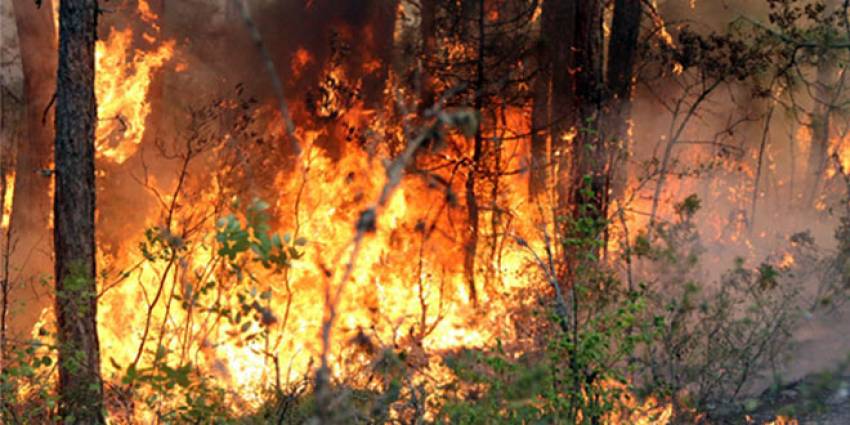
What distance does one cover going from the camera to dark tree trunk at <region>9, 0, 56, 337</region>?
1145cm

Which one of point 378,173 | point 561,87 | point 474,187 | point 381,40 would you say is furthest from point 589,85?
point 381,40

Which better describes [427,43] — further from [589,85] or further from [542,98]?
[589,85]

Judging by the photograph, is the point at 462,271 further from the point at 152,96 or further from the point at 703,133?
the point at 703,133

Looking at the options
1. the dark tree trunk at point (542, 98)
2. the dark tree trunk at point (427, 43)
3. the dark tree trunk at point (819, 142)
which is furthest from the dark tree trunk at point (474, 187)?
the dark tree trunk at point (819, 142)

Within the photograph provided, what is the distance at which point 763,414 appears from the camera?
8914mm

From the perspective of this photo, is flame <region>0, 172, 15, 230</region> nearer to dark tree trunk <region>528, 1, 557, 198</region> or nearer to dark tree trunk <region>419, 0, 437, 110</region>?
dark tree trunk <region>419, 0, 437, 110</region>

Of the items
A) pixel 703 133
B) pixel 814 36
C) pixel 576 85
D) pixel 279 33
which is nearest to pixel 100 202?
pixel 279 33

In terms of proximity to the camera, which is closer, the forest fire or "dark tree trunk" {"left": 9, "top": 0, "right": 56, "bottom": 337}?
the forest fire

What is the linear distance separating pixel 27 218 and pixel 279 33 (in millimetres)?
4552

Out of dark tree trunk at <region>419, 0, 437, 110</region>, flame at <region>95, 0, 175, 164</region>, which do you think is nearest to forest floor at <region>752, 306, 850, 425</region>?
dark tree trunk at <region>419, 0, 437, 110</region>

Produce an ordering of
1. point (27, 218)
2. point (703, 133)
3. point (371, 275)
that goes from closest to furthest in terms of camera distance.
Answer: point (27, 218) < point (371, 275) < point (703, 133)

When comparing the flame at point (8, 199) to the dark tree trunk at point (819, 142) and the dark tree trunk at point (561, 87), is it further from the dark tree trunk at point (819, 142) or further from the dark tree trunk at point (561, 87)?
the dark tree trunk at point (819, 142)

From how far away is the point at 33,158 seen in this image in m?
11.5

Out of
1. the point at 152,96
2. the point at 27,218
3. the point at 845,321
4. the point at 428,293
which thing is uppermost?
the point at 152,96
